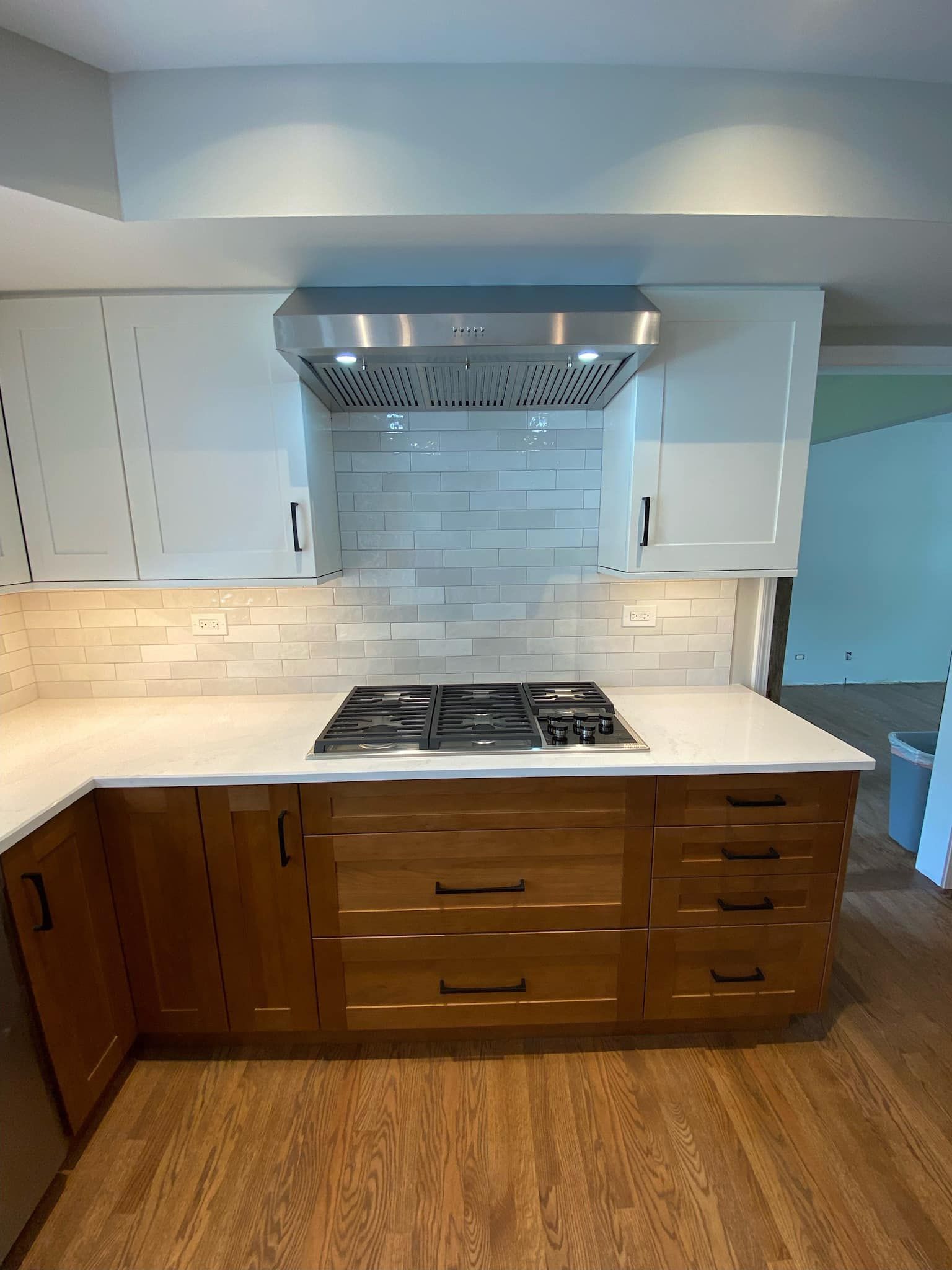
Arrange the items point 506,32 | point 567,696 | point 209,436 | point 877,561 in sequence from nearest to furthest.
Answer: point 506,32, point 209,436, point 567,696, point 877,561

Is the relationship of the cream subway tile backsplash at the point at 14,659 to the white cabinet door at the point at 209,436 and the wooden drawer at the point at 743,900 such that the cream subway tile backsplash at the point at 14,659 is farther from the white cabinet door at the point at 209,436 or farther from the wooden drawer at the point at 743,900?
the wooden drawer at the point at 743,900

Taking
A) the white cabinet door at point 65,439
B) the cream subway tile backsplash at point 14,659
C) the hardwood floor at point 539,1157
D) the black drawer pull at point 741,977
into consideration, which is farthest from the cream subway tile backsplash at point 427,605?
the hardwood floor at point 539,1157

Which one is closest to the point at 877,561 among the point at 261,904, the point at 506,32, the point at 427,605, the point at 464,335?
the point at 427,605

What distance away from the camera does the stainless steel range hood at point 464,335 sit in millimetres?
1252

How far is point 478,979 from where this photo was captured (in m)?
1.50

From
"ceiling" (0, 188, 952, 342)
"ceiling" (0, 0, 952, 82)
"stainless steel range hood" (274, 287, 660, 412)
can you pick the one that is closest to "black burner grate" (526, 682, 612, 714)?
"stainless steel range hood" (274, 287, 660, 412)

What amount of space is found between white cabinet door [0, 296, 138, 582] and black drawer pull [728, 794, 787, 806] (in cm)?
193

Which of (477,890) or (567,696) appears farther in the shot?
(567,696)

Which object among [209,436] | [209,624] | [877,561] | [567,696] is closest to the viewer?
[209,436]

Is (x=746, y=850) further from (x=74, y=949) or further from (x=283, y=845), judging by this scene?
(x=74, y=949)

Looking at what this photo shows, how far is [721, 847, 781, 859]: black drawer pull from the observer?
4.74ft

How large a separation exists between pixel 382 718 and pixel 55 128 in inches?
61.0

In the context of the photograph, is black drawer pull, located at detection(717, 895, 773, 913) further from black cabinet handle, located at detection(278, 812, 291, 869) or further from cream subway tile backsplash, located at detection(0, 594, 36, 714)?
cream subway tile backsplash, located at detection(0, 594, 36, 714)

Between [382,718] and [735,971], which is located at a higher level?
[382,718]
